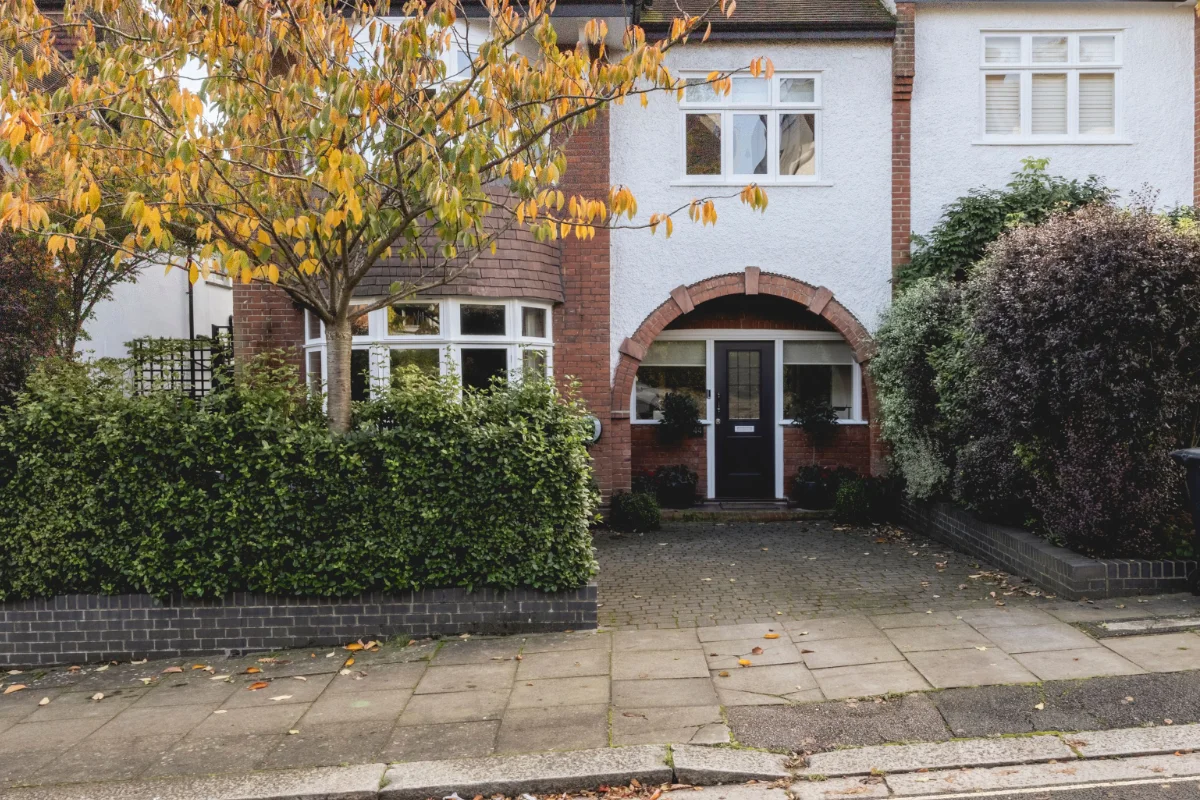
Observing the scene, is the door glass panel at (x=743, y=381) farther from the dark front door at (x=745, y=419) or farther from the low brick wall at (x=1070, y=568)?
the low brick wall at (x=1070, y=568)

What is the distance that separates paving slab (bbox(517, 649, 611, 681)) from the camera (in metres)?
6.17

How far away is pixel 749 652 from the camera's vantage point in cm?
647

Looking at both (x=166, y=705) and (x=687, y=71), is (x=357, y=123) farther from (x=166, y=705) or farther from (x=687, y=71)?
(x=687, y=71)

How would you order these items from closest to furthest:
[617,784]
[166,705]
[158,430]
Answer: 1. [617,784]
2. [166,705]
3. [158,430]

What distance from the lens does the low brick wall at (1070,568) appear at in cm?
735

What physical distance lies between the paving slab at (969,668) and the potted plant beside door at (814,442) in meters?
6.49

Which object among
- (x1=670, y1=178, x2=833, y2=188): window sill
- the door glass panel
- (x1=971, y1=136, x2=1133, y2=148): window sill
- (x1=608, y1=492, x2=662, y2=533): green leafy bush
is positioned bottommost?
(x1=608, y1=492, x2=662, y2=533): green leafy bush

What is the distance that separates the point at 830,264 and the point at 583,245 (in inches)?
123

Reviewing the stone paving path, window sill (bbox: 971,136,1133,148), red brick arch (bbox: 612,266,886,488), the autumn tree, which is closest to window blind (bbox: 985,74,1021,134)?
window sill (bbox: 971,136,1133,148)

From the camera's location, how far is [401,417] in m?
7.11

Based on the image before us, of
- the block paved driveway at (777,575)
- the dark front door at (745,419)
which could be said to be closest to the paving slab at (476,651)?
the block paved driveway at (777,575)

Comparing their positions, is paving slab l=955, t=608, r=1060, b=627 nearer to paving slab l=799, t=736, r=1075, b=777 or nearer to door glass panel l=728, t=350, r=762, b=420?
paving slab l=799, t=736, r=1075, b=777

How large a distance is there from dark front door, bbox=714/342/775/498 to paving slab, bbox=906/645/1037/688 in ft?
23.8

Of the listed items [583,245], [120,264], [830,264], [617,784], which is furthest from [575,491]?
[120,264]
